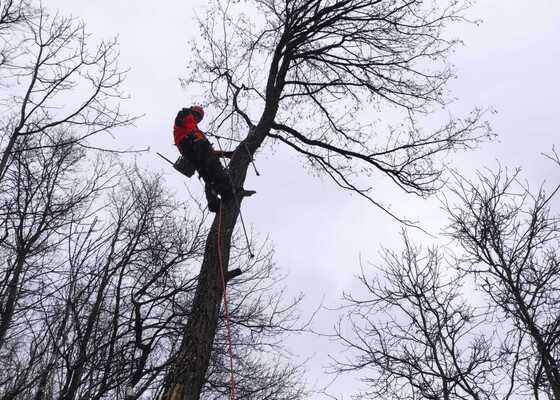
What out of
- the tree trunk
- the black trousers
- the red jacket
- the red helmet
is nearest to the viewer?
the tree trunk

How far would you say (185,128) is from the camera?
5.02 m

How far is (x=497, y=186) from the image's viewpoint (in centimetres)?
618

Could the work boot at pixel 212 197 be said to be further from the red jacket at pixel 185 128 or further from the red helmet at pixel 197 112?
the red helmet at pixel 197 112

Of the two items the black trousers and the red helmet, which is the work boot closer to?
the black trousers

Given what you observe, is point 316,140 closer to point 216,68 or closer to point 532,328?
point 216,68

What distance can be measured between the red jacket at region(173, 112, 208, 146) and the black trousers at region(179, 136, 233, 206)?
0.21ft

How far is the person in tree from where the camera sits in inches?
186

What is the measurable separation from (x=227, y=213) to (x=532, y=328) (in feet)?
10.1

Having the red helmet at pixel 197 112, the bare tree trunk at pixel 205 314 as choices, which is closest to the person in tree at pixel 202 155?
the red helmet at pixel 197 112

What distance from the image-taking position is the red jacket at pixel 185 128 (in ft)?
16.3

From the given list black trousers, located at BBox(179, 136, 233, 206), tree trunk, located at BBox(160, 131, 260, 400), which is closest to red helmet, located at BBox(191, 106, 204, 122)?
black trousers, located at BBox(179, 136, 233, 206)

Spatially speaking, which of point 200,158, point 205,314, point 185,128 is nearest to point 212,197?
point 200,158

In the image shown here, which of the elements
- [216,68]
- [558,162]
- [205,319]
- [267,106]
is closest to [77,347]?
[205,319]

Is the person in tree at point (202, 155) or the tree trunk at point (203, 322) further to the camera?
the person in tree at point (202, 155)
